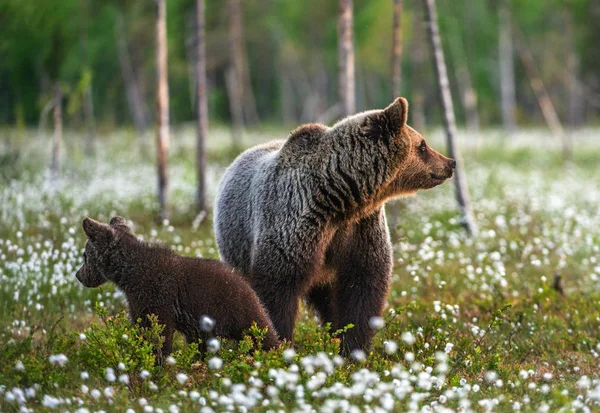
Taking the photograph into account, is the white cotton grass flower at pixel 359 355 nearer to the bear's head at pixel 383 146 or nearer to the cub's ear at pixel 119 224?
the bear's head at pixel 383 146

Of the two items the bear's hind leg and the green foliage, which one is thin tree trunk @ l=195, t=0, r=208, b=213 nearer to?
the bear's hind leg

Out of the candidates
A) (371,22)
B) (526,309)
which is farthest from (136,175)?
(371,22)

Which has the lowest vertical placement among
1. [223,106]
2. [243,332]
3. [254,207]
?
[223,106]

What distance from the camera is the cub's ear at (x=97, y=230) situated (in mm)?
5883

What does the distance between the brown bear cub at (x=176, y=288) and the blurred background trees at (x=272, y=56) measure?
7.64 meters

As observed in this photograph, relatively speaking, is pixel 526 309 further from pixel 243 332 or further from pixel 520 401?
pixel 243 332

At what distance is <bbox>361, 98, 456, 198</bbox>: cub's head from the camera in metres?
6.36

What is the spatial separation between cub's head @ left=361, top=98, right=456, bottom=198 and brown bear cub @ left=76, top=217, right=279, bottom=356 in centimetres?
166

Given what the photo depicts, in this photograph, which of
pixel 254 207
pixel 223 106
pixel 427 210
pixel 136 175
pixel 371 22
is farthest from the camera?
pixel 223 106

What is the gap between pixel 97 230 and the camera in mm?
5895

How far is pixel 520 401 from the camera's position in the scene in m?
5.38

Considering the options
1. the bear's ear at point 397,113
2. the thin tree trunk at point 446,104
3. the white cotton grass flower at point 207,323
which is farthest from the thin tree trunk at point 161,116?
the white cotton grass flower at point 207,323

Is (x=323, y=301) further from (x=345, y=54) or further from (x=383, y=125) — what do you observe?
(x=345, y=54)

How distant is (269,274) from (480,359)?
1987mm
